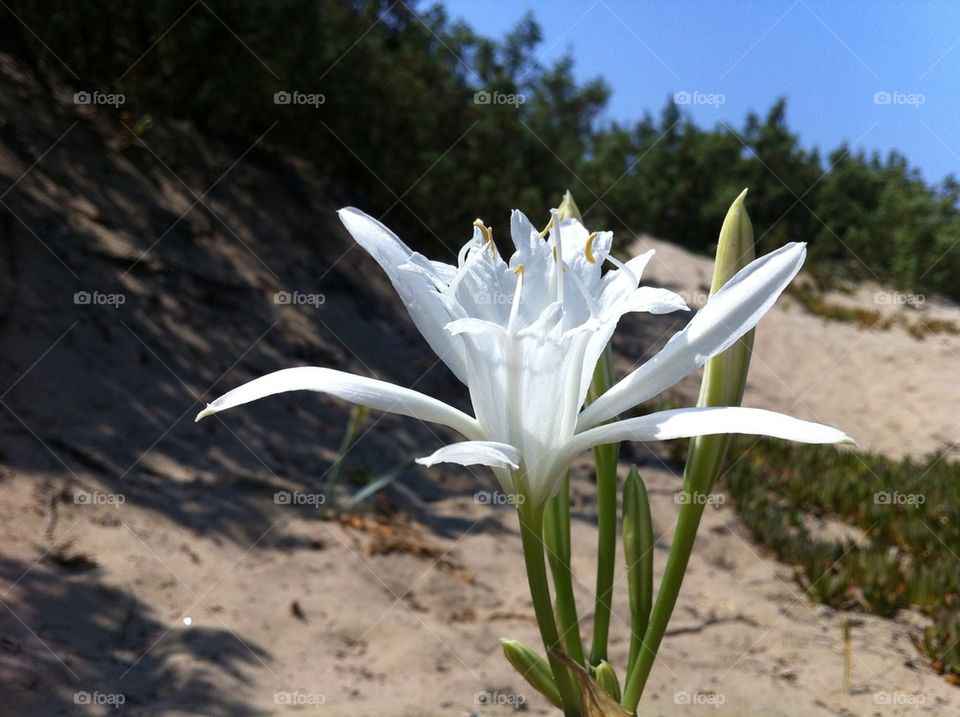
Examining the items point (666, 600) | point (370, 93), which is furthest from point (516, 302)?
point (370, 93)

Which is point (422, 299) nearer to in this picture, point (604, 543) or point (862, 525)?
point (604, 543)

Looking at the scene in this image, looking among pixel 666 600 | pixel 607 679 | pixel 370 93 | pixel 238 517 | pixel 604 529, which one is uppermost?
pixel 370 93

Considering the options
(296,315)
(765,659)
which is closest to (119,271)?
(296,315)

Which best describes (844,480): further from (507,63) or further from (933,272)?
(933,272)

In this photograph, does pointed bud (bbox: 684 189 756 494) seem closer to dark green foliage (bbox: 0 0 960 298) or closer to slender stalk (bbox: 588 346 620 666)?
slender stalk (bbox: 588 346 620 666)

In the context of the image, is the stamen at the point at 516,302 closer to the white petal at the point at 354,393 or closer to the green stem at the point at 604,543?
the white petal at the point at 354,393

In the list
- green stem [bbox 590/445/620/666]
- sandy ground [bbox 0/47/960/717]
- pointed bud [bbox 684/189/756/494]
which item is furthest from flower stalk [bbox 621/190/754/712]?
sandy ground [bbox 0/47/960/717]
